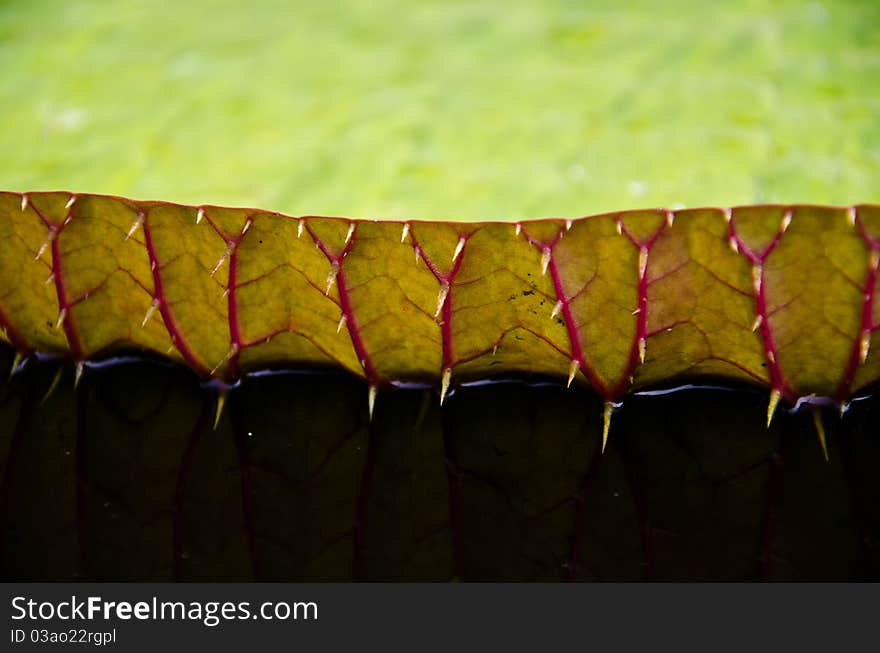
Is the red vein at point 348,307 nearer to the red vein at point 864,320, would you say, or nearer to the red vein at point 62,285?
the red vein at point 62,285

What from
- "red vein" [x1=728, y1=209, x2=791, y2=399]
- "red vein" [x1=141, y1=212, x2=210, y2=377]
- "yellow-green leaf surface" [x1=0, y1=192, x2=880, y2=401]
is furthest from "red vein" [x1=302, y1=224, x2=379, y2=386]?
"red vein" [x1=728, y1=209, x2=791, y2=399]

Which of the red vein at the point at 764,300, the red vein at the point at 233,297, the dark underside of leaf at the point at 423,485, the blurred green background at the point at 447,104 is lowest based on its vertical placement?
the dark underside of leaf at the point at 423,485

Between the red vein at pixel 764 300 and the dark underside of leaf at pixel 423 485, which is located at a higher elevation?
the red vein at pixel 764 300

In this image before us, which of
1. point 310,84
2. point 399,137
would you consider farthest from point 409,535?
point 310,84

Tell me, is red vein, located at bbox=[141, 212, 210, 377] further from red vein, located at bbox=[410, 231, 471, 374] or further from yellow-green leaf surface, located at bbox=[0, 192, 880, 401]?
red vein, located at bbox=[410, 231, 471, 374]

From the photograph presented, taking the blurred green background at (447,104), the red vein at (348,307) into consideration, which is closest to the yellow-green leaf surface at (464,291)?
the red vein at (348,307)

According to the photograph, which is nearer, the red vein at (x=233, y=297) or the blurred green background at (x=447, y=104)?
the red vein at (x=233, y=297)

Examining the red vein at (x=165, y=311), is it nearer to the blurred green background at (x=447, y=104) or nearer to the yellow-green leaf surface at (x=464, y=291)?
the yellow-green leaf surface at (x=464, y=291)

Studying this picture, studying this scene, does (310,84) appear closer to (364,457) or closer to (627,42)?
(627,42)
